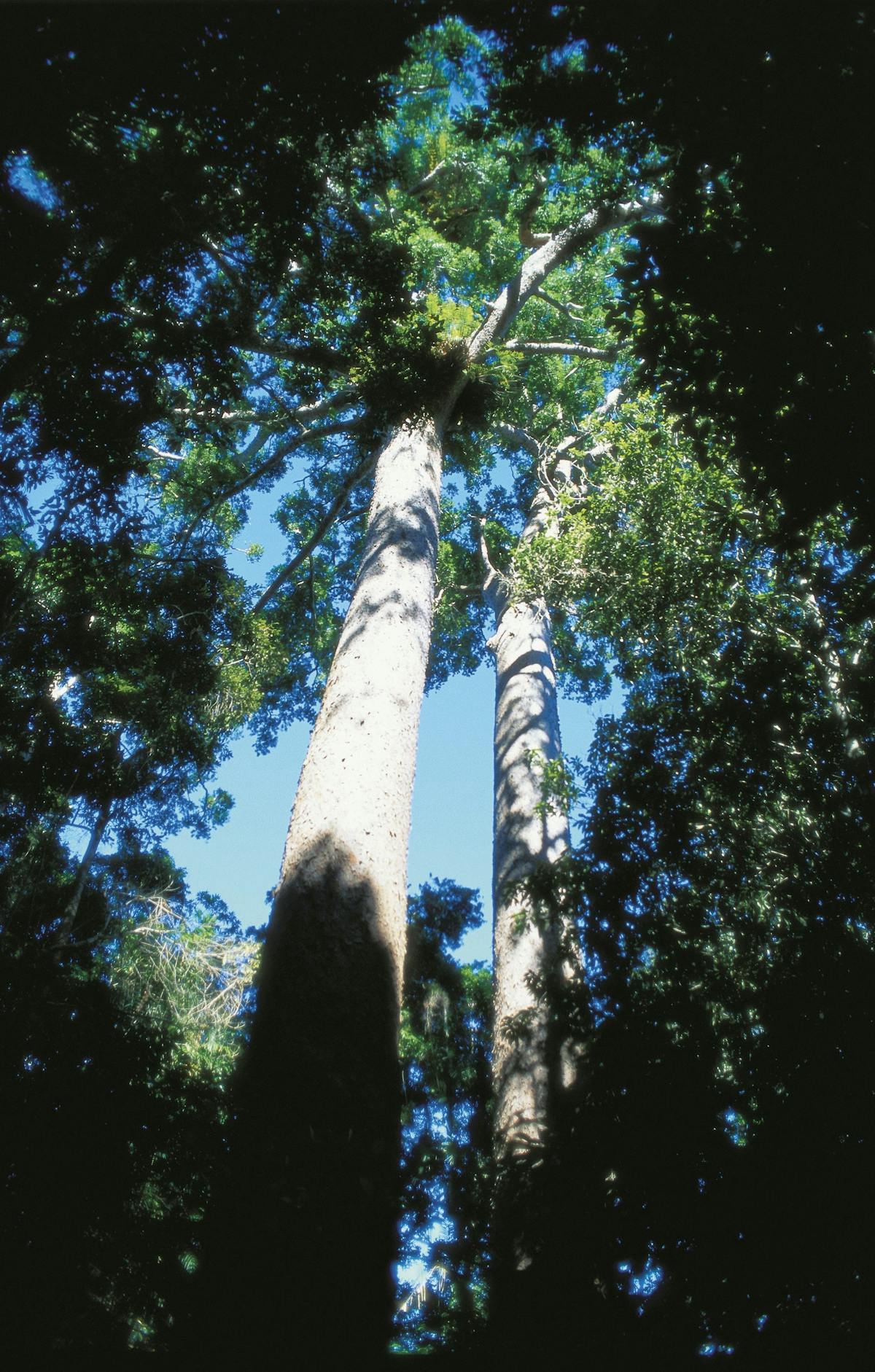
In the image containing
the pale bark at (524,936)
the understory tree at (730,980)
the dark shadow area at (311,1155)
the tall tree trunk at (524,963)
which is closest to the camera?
the dark shadow area at (311,1155)

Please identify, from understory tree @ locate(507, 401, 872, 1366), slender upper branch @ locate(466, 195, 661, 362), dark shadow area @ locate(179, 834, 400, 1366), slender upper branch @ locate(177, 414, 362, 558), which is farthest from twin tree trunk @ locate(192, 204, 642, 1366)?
slender upper branch @ locate(177, 414, 362, 558)

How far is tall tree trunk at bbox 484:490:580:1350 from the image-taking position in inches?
108

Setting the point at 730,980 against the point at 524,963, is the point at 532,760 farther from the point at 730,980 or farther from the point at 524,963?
the point at 730,980

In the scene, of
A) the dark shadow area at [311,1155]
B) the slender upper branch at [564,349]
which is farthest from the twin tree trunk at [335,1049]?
the slender upper branch at [564,349]

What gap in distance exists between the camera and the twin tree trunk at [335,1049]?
2166 millimetres

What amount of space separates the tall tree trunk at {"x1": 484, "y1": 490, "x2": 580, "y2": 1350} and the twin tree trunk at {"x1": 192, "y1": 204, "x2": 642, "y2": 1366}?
0.54m

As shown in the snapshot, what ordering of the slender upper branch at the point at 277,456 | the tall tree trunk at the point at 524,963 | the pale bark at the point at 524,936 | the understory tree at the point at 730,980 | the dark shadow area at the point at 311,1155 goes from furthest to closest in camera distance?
the slender upper branch at the point at 277,456, the pale bark at the point at 524,936, the tall tree trunk at the point at 524,963, the understory tree at the point at 730,980, the dark shadow area at the point at 311,1155

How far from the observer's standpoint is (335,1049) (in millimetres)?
2775

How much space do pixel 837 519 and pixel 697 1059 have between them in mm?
3381

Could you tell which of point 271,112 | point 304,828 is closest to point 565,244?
point 271,112

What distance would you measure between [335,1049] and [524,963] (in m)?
3.51

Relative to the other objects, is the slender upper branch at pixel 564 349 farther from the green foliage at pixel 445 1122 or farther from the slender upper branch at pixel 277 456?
the green foliage at pixel 445 1122

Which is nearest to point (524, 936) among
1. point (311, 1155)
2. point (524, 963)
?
point (524, 963)

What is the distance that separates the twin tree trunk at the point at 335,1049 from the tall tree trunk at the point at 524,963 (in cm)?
54
